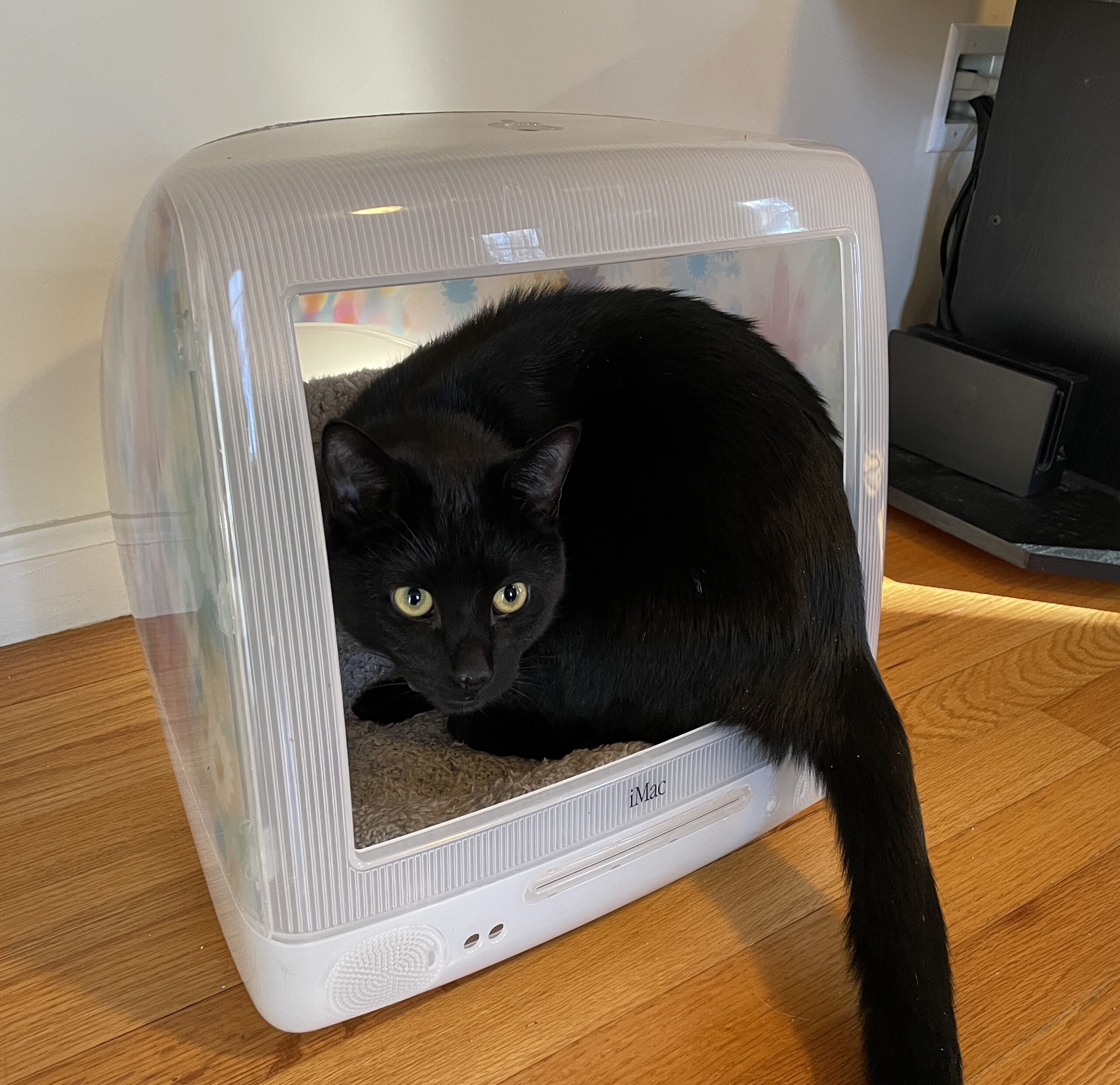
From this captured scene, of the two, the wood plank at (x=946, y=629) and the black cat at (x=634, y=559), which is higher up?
the black cat at (x=634, y=559)

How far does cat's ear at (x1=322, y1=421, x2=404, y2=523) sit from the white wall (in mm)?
534

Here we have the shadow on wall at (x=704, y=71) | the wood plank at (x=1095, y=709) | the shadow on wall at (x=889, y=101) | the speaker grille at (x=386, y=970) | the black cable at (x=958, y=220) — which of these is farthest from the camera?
the black cable at (x=958, y=220)

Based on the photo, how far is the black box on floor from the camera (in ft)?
4.30

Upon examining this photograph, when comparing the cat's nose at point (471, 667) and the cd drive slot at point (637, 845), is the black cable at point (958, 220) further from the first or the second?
the cat's nose at point (471, 667)

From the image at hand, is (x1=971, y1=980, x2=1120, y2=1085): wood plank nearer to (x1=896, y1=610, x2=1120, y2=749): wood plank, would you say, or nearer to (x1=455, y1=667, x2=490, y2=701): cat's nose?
(x1=896, y1=610, x2=1120, y2=749): wood plank

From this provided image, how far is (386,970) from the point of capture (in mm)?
648

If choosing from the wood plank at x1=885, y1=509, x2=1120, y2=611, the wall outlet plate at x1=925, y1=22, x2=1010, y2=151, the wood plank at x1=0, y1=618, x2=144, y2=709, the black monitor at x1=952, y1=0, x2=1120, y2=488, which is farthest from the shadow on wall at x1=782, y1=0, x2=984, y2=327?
the wood plank at x1=0, y1=618, x2=144, y2=709

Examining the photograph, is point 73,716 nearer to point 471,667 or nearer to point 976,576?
point 471,667

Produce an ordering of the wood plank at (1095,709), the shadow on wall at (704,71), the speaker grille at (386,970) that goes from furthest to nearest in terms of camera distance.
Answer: the shadow on wall at (704,71) < the wood plank at (1095,709) < the speaker grille at (386,970)

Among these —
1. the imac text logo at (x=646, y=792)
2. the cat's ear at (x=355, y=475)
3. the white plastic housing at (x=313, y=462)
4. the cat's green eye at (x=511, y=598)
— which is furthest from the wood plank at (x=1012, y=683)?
the cat's ear at (x=355, y=475)

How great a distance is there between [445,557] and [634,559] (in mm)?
160

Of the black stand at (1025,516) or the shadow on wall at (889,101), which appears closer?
the black stand at (1025,516)

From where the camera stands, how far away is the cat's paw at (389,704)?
87 cm

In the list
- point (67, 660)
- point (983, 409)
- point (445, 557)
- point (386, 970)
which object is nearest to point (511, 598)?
point (445, 557)
